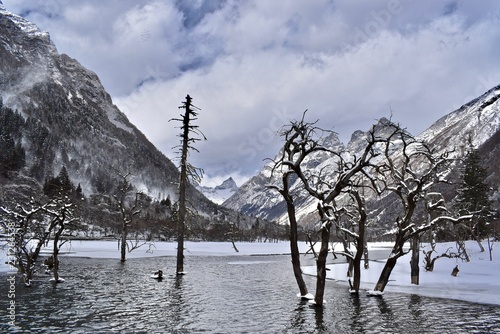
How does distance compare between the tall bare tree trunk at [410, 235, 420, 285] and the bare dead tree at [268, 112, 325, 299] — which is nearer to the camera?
the bare dead tree at [268, 112, 325, 299]

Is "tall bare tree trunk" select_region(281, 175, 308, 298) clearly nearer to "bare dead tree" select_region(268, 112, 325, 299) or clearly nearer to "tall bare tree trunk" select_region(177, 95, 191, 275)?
"bare dead tree" select_region(268, 112, 325, 299)

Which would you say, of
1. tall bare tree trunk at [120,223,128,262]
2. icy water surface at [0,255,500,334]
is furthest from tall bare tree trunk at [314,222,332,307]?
tall bare tree trunk at [120,223,128,262]

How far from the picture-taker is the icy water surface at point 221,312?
15086 mm

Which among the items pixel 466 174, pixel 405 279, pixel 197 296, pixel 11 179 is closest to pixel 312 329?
pixel 197 296

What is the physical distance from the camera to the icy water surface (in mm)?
15086

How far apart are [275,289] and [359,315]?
10868 millimetres

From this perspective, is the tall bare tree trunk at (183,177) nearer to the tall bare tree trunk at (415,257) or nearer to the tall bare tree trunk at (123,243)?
the tall bare tree trunk at (123,243)

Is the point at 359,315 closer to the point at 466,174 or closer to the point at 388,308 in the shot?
the point at 388,308

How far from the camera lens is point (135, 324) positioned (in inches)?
607

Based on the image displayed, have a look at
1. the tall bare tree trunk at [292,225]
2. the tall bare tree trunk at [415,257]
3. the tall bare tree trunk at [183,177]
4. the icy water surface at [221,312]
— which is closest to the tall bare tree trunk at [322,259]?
the icy water surface at [221,312]

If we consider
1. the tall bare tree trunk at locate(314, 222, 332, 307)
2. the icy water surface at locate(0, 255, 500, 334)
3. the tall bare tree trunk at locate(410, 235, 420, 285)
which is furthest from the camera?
the tall bare tree trunk at locate(410, 235, 420, 285)

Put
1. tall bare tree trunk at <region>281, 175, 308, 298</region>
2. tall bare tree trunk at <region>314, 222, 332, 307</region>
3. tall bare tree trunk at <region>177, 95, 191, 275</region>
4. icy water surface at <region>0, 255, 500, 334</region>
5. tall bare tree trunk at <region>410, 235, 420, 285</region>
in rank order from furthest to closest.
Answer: tall bare tree trunk at <region>177, 95, 191, 275</region> → tall bare tree trunk at <region>410, 235, 420, 285</region> → tall bare tree trunk at <region>281, 175, 308, 298</region> → tall bare tree trunk at <region>314, 222, 332, 307</region> → icy water surface at <region>0, 255, 500, 334</region>

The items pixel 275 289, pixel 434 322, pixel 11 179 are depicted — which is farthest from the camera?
pixel 11 179

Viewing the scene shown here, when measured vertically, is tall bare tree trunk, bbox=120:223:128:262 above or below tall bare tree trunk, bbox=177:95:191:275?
below
